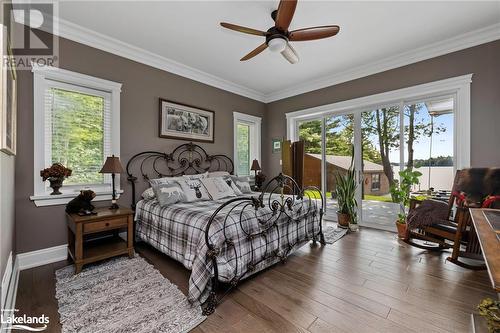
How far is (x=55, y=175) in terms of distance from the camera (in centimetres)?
249

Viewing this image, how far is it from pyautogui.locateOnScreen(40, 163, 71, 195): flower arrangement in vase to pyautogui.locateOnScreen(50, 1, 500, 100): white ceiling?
5.79 ft

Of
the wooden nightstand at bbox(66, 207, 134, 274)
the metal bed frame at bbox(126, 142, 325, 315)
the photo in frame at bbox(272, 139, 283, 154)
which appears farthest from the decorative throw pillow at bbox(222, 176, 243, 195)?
the photo in frame at bbox(272, 139, 283, 154)

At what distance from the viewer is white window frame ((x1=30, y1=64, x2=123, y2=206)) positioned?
2.52 meters

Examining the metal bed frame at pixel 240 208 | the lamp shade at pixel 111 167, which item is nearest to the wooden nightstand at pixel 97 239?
the lamp shade at pixel 111 167

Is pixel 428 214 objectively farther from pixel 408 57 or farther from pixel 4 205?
pixel 4 205

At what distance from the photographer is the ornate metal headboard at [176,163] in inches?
132

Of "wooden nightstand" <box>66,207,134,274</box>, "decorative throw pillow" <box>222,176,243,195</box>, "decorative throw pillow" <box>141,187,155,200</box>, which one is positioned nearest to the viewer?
"wooden nightstand" <box>66,207,134,274</box>

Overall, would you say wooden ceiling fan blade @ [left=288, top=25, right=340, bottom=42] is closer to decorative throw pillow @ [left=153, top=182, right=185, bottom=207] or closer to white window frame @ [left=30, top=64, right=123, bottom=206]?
decorative throw pillow @ [left=153, top=182, right=185, bottom=207]

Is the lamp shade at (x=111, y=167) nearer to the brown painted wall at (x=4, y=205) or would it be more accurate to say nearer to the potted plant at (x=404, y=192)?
the brown painted wall at (x=4, y=205)

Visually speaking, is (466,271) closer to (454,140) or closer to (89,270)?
(454,140)

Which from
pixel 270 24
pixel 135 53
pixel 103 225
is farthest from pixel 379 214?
pixel 135 53

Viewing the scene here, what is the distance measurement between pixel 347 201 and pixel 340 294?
89.7 inches

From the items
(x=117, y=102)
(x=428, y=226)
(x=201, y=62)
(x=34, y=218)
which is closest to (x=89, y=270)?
(x=34, y=218)

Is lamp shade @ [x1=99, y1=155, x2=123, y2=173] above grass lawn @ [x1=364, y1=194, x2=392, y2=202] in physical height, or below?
above
